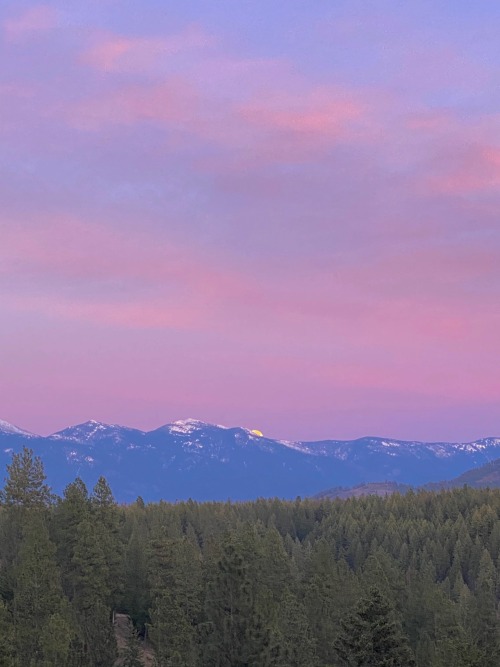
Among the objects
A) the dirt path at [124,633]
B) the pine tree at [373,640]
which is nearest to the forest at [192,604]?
the pine tree at [373,640]

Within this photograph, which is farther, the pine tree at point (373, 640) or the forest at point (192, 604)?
the forest at point (192, 604)

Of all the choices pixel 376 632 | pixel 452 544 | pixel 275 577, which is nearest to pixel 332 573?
pixel 275 577

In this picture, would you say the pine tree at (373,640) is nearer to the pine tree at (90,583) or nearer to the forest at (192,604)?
the forest at (192,604)

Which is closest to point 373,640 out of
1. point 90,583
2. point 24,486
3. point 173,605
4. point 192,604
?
point 173,605

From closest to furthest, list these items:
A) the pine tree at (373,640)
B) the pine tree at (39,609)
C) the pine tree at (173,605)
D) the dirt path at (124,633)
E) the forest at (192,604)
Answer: the pine tree at (373,640) < the forest at (192,604) < the pine tree at (39,609) < the pine tree at (173,605) < the dirt path at (124,633)

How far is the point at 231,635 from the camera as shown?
76688 mm

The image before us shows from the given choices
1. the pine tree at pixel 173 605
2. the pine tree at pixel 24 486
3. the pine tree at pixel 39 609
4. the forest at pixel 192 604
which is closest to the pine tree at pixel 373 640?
the forest at pixel 192 604

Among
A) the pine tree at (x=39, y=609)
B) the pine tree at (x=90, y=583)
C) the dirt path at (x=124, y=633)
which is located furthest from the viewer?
the dirt path at (x=124, y=633)

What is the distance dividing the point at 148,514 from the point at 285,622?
403 ft

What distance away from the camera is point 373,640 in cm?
5322

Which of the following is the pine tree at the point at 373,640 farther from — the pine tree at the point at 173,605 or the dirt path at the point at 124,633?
the dirt path at the point at 124,633

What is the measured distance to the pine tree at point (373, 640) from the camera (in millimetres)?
52688

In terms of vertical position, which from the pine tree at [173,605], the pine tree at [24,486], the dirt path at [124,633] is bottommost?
the dirt path at [124,633]

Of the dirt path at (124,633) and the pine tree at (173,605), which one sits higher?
the pine tree at (173,605)
